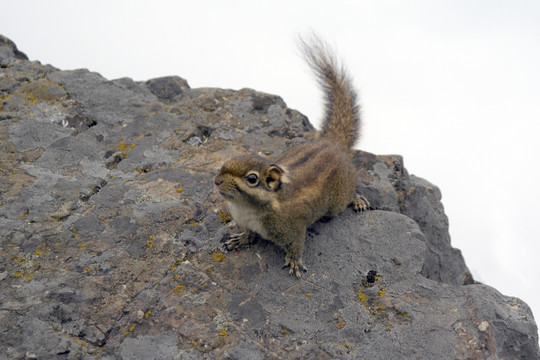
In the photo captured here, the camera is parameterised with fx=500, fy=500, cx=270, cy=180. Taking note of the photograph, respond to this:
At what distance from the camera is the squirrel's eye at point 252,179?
4.91 meters

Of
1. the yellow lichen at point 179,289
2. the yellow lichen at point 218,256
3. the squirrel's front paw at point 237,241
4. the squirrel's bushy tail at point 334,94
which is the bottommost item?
the yellow lichen at point 179,289

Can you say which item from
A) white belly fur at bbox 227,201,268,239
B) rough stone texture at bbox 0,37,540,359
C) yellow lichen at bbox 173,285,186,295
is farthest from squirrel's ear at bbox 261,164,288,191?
yellow lichen at bbox 173,285,186,295

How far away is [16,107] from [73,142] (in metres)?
1.06

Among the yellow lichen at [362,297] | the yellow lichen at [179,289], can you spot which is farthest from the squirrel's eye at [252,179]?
the yellow lichen at [362,297]

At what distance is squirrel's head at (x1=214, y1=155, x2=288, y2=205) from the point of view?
192 inches

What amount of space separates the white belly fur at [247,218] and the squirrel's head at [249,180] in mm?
122

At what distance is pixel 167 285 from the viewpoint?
15.6 ft

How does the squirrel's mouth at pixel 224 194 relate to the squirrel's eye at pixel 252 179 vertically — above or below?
below

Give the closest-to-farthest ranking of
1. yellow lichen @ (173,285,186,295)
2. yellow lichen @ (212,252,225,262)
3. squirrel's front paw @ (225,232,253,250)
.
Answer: yellow lichen @ (173,285,186,295) → yellow lichen @ (212,252,225,262) → squirrel's front paw @ (225,232,253,250)

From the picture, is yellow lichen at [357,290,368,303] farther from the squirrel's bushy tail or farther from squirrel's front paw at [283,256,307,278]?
the squirrel's bushy tail

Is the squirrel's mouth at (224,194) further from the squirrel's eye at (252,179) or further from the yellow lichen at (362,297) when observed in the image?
the yellow lichen at (362,297)

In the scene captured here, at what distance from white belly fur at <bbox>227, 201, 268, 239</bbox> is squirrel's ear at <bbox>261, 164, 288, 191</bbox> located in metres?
0.31

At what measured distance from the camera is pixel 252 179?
4.93 metres

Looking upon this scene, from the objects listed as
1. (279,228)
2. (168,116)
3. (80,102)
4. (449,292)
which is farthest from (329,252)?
(80,102)
